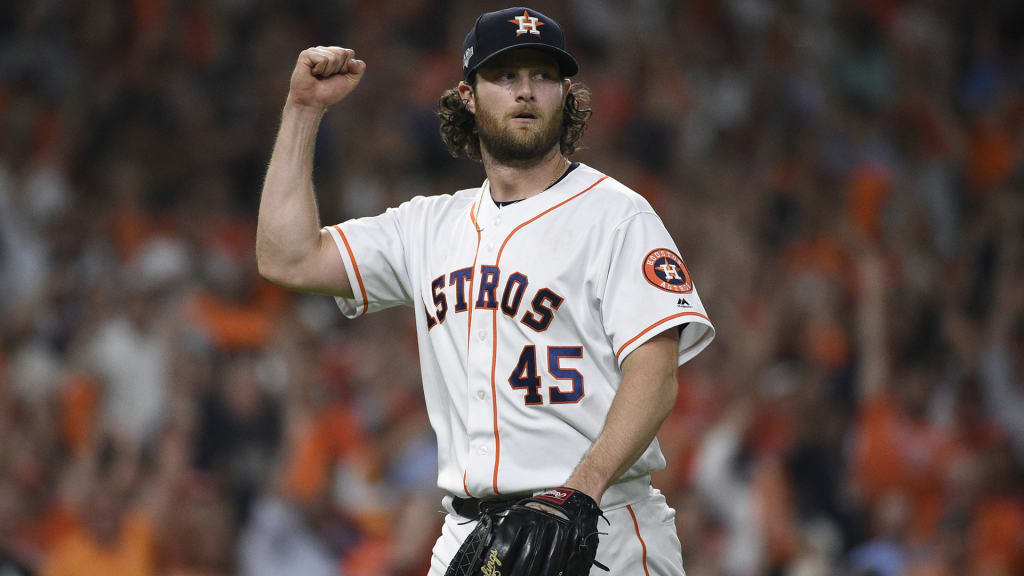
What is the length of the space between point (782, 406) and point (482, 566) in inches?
149

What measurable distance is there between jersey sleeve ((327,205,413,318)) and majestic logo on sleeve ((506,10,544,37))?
561 mm

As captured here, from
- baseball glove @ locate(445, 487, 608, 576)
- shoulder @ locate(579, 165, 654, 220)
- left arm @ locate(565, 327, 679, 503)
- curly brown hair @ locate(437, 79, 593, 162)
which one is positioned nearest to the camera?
baseball glove @ locate(445, 487, 608, 576)

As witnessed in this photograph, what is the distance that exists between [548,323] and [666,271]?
26 centimetres

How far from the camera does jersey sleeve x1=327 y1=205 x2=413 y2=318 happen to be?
2.84 meters

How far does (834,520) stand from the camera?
5590 mm

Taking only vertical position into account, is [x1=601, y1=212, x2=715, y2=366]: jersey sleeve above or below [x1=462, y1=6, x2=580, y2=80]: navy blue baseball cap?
below

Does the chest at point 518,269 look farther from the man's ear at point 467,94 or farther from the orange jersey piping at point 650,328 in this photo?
the man's ear at point 467,94

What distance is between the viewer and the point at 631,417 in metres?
2.34

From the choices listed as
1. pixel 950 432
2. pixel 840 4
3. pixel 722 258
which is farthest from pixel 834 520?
pixel 840 4

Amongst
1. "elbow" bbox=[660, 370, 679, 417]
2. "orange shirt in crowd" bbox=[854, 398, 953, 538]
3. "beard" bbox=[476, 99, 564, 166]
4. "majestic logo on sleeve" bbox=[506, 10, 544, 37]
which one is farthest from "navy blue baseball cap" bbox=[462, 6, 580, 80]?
"orange shirt in crowd" bbox=[854, 398, 953, 538]

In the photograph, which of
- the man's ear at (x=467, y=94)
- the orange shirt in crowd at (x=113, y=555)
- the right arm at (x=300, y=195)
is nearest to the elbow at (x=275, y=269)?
the right arm at (x=300, y=195)

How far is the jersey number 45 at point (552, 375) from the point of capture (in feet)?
8.12

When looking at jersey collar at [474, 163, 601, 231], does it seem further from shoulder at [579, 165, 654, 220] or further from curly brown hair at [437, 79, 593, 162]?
curly brown hair at [437, 79, 593, 162]

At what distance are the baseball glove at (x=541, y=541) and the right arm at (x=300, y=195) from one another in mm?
804
